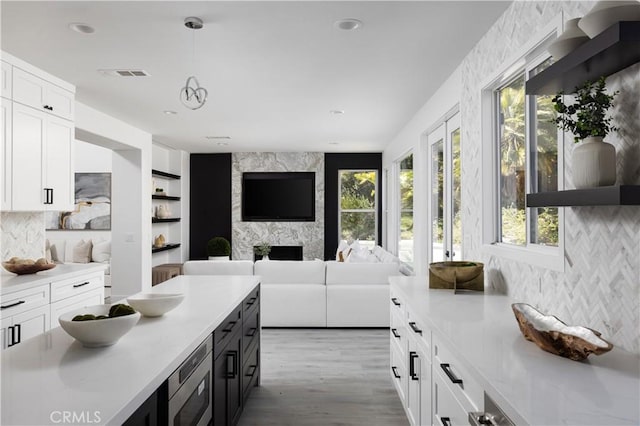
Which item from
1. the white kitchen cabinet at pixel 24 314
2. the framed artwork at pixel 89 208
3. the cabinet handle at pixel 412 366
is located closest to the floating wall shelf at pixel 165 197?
the framed artwork at pixel 89 208

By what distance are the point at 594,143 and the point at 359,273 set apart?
3.79 metres

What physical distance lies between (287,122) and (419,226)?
228 cm

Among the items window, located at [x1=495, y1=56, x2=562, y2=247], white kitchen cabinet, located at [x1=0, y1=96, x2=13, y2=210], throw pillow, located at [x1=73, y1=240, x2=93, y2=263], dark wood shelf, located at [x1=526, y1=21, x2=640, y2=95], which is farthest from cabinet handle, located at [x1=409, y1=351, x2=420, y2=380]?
throw pillow, located at [x1=73, y1=240, x2=93, y2=263]

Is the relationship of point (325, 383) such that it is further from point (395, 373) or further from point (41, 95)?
point (41, 95)

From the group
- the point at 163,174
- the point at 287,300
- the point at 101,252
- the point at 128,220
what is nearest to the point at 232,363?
the point at 287,300

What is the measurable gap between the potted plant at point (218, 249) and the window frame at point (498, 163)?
6463mm

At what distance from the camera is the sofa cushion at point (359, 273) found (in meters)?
5.21

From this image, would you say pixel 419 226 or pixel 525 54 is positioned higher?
pixel 525 54

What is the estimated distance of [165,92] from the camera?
175 inches

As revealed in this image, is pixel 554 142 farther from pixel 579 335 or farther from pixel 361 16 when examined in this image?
pixel 361 16

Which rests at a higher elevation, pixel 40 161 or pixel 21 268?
pixel 40 161

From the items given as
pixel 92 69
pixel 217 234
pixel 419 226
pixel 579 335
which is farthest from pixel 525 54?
pixel 217 234

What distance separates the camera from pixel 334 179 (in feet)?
29.6

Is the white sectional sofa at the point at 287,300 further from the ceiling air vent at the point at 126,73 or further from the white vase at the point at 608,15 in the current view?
the white vase at the point at 608,15
